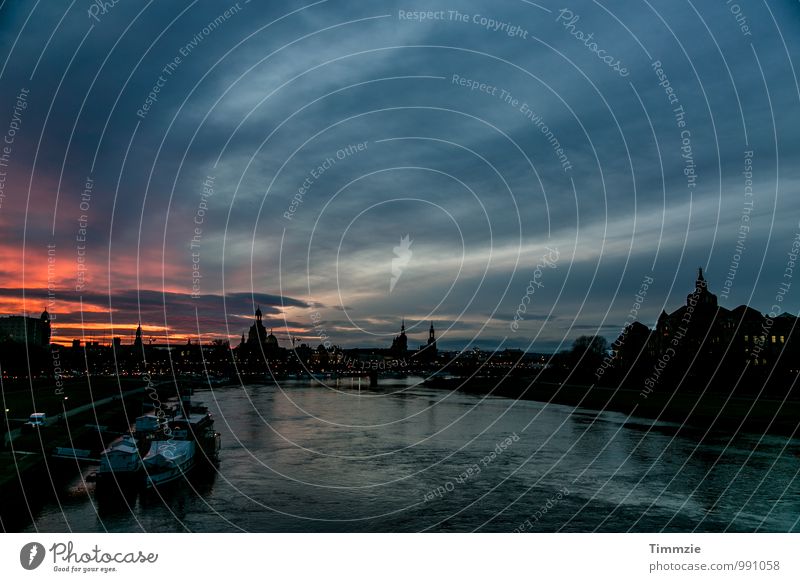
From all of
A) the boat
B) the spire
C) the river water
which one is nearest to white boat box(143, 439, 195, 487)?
the boat

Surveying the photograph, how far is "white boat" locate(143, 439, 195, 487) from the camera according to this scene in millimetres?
33938

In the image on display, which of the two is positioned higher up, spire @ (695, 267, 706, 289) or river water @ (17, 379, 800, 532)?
spire @ (695, 267, 706, 289)

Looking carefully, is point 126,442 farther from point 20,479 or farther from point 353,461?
point 353,461

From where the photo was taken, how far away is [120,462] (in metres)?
34.1

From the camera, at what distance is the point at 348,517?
2769 centimetres

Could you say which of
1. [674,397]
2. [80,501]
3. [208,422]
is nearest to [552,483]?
[80,501]

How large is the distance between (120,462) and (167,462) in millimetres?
2272

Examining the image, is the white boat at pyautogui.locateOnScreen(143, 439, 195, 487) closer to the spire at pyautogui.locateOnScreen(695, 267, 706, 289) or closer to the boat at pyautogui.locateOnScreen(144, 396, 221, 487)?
the boat at pyautogui.locateOnScreen(144, 396, 221, 487)
